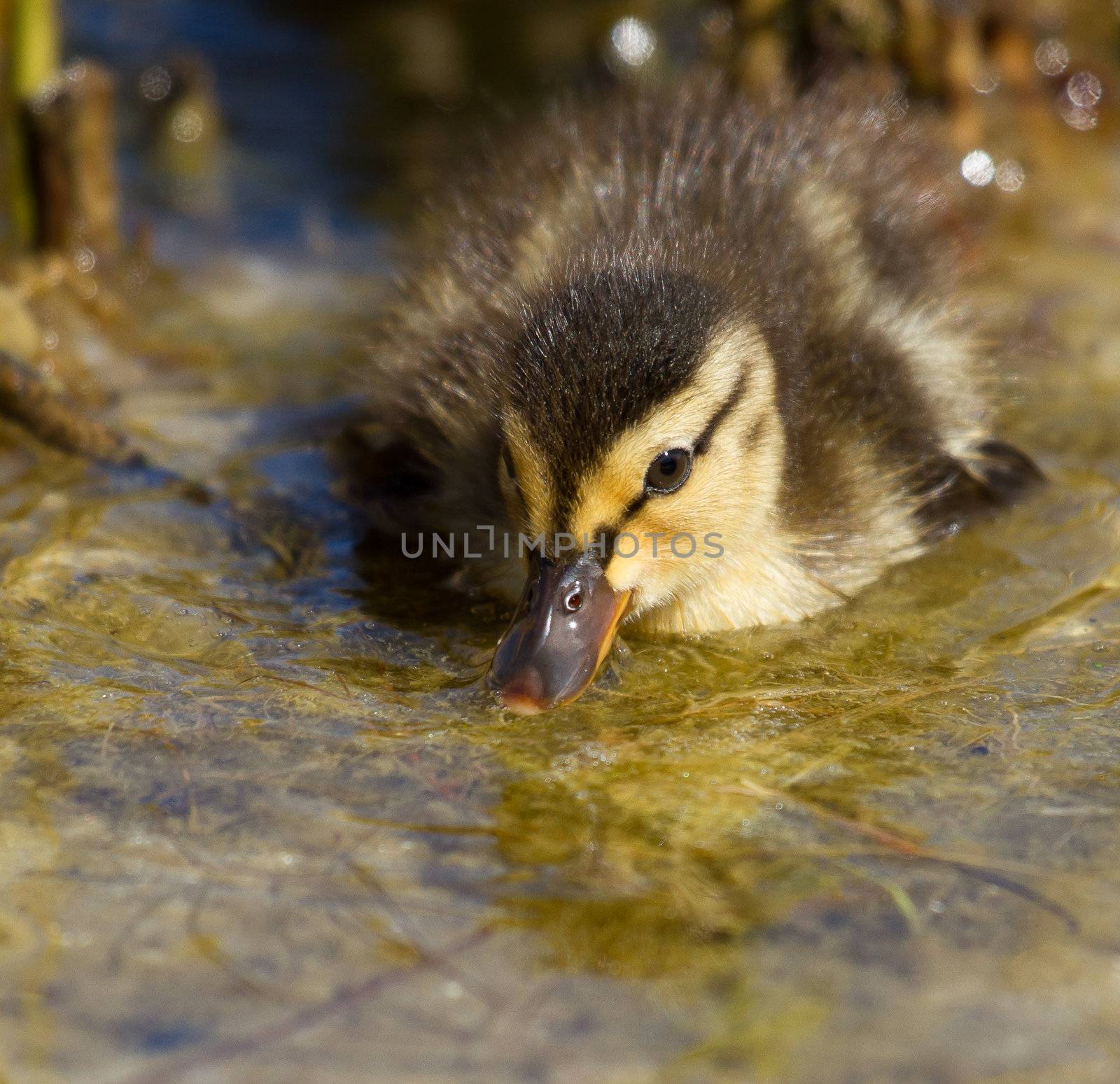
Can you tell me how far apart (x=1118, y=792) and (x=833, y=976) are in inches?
27.0

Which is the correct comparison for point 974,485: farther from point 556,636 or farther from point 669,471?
point 556,636

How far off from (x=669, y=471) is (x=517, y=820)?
2.71 feet

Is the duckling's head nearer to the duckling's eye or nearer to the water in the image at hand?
the duckling's eye

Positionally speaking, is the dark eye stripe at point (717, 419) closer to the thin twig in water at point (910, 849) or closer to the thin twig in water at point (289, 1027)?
the thin twig in water at point (910, 849)

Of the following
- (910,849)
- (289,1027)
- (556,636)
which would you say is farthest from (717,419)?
(289,1027)

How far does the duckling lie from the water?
133mm

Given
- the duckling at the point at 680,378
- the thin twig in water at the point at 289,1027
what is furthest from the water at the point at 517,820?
the duckling at the point at 680,378

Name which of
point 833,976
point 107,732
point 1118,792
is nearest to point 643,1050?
point 833,976

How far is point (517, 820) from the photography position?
7.45ft

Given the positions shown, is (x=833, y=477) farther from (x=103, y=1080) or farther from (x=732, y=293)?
(x=103, y=1080)

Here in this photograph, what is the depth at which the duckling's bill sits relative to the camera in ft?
8.48

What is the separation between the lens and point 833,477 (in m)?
3.23

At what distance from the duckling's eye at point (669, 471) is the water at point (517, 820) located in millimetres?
353

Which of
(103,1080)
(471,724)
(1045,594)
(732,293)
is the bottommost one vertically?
(103,1080)
